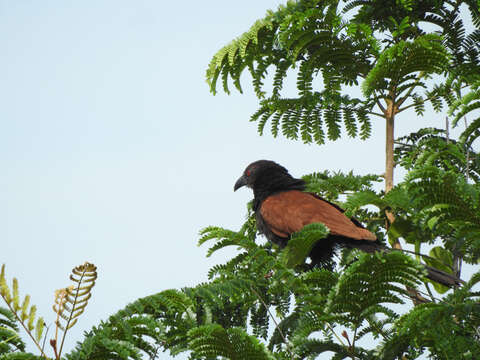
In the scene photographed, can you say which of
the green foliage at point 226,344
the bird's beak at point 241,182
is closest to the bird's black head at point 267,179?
the bird's beak at point 241,182

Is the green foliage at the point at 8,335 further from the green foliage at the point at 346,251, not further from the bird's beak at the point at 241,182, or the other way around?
the bird's beak at the point at 241,182

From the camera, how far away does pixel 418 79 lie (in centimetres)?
383

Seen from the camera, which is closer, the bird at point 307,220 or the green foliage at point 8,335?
the green foliage at point 8,335

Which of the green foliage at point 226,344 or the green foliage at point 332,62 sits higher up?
the green foliage at point 332,62

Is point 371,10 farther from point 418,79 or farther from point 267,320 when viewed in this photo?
point 267,320

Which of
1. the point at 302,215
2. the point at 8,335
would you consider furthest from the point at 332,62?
the point at 8,335

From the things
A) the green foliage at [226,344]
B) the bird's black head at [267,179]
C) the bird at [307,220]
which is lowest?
the green foliage at [226,344]

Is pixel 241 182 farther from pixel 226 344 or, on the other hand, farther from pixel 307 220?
pixel 226 344

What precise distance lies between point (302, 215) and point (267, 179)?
3.99 ft

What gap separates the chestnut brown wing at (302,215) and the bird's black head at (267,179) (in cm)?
45

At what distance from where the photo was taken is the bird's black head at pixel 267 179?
16.9 ft

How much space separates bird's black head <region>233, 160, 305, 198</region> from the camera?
514 cm

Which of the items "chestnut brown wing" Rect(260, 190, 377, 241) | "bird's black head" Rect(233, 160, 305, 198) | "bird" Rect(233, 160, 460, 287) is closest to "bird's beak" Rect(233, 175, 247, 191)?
"bird's black head" Rect(233, 160, 305, 198)

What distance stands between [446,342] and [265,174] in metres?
3.58
